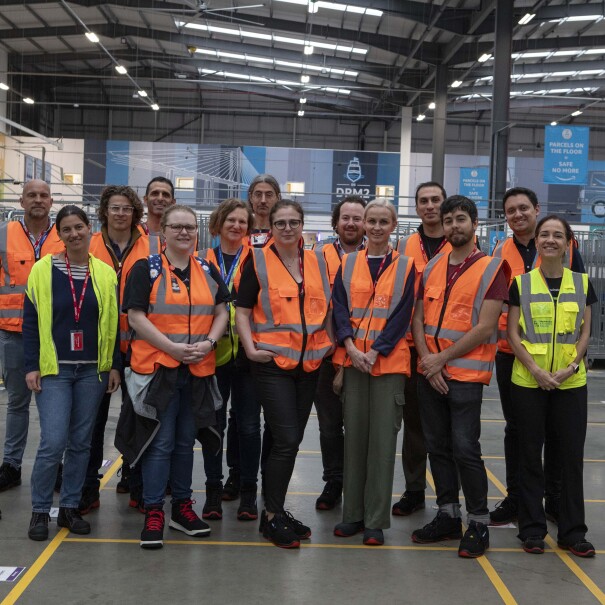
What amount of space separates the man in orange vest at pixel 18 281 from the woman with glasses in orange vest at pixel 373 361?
1.86 m

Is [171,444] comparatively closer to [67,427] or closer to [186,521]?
[186,521]

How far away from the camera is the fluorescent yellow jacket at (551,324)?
12.7ft

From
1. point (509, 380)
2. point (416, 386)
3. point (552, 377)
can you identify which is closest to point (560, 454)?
point (552, 377)

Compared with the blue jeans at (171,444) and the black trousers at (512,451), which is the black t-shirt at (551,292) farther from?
the blue jeans at (171,444)

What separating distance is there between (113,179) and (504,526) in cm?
2262

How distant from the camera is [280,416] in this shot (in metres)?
3.88

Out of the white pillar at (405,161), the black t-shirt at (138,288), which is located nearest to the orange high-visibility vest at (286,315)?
the black t-shirt at (138,288)

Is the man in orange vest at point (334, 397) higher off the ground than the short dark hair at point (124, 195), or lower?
lower

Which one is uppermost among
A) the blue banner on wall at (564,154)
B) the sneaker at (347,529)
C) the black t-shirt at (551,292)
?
the blue banner on wall at (564,154)

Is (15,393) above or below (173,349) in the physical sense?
below

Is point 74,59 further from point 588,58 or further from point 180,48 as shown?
point 588,58

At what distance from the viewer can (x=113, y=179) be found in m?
25.0

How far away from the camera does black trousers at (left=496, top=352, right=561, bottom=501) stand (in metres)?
4.25

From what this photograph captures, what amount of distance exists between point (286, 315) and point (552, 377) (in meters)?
1.39
